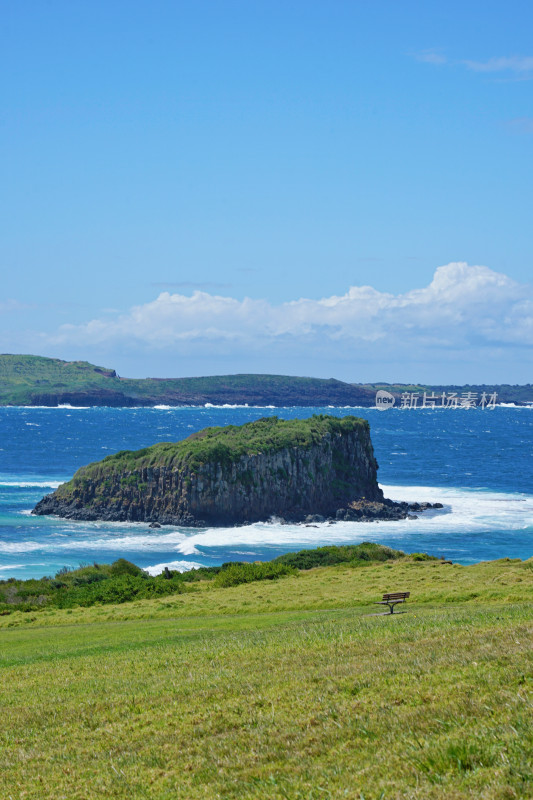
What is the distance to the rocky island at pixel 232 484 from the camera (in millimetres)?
79562

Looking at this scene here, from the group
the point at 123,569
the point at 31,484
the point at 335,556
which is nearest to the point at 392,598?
the point at 335,556

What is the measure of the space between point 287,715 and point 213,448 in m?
68.5

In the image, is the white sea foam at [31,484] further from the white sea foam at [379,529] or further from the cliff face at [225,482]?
the white sea foam at [379,529]

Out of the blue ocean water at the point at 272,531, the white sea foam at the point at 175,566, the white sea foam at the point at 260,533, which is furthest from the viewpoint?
the white sea foam at the point at 260,533

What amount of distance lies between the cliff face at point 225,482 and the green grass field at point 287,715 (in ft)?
183

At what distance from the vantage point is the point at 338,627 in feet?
70.7

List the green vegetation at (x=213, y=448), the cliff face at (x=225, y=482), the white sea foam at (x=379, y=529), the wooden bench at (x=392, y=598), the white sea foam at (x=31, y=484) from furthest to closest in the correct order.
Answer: the white sea foam at (x=31, y=484) → the green vegetation at (x=213, y=448) → the cliff face at (x=225, y=482) → the white sea foam at (x=379, y=529) → the wooden bench at (x=392, y=598)

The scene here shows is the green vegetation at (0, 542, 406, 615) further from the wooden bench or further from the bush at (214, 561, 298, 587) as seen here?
the wooden bench

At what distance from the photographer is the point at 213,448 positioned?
3157 inches

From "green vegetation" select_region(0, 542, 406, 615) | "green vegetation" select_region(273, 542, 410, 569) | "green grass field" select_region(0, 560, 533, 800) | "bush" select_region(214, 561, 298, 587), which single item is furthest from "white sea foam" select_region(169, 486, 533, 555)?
"green grass field" select_region(0, 560, 533, 800)

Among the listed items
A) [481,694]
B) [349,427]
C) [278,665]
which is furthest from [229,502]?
[481,694]

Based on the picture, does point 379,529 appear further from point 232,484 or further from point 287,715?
point 287,715

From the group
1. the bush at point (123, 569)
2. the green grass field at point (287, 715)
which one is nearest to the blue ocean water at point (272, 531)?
the bush at point (123, 569)

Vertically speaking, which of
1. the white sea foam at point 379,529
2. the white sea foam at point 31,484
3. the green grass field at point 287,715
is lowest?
the white sea foam at point 31,484
